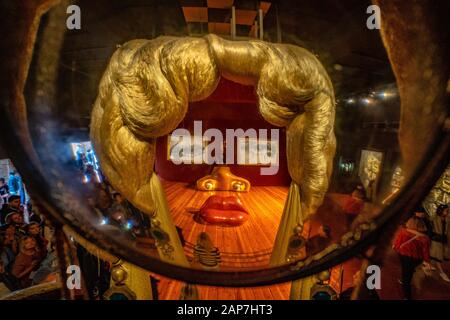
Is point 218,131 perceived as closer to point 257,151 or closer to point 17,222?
point 257,151

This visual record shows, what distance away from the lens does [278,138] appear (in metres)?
1.01

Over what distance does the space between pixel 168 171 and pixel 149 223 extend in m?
0.20

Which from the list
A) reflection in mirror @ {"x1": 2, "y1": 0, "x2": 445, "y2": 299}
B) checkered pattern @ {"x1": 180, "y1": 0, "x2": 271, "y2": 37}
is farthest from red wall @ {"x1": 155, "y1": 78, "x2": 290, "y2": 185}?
checkered pattern @ {"x1": 180, "y1": 0, "x2": 271, "y2": 37}

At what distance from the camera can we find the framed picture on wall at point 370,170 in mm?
980

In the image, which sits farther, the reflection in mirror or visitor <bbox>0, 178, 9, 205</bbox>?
visitor <bbox>0, 178, 9, 205</bbox>

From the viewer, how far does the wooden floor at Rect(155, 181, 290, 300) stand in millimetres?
1022

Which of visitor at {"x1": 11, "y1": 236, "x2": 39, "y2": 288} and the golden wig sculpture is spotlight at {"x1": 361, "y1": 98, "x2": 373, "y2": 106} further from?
visitor at {"x1": 11, "y1": 236, "x2": 39, "y2": 288}

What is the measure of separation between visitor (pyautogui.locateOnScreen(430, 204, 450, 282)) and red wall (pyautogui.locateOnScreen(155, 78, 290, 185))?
59 cm

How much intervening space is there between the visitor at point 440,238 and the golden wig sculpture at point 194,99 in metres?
0.44

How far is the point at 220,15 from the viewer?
96cm

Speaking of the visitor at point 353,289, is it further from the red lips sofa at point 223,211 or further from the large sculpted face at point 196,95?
the red lips sofa at point 223,211

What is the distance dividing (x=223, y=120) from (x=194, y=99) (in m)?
0.12

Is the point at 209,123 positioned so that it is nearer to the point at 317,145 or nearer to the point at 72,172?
the point at 317,145
